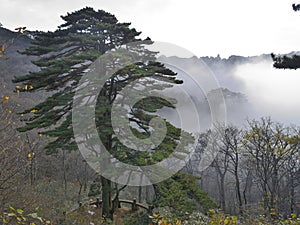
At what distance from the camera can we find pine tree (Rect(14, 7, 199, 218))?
10172 millimetres

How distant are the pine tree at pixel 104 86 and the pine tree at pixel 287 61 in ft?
16.8

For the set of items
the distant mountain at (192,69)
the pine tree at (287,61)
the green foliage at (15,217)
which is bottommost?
the green foliage at (15,217)

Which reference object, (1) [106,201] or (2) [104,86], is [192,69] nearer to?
(2) [104,86]

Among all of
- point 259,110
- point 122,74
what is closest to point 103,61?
point 122,74

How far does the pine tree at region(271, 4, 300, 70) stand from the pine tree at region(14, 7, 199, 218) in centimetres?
513

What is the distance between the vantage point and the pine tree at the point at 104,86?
10172 mm

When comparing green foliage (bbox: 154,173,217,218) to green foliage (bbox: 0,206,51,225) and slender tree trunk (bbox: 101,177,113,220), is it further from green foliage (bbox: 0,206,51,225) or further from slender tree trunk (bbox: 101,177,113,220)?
green foliage (bbox: 0,206,51,225)

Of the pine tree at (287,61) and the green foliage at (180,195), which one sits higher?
the pine tree at (287,61)

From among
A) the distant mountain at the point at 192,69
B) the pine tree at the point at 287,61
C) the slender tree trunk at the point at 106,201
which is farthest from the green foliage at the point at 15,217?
the pine tree at the point at 287,61

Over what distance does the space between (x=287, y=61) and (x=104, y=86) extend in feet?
24.3

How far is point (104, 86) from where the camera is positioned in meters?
11.5

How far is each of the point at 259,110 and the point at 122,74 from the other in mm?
131472

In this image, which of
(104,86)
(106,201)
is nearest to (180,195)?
(106,201)

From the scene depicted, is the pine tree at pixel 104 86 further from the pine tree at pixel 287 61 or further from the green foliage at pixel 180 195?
the pine tree at pixel 287 61
